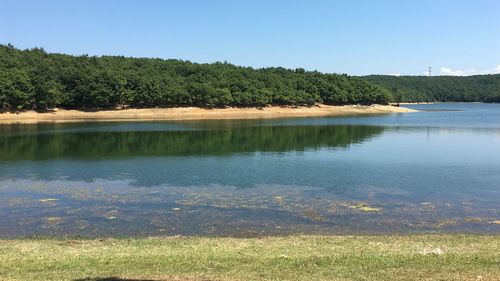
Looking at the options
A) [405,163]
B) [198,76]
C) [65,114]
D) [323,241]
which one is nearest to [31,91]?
[65,114]

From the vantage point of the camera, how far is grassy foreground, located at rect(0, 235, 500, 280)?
9.09 meters

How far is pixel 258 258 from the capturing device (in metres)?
10.5

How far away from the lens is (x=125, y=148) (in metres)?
40.1

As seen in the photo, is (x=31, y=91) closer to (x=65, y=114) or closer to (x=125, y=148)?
(x=65, y=114)

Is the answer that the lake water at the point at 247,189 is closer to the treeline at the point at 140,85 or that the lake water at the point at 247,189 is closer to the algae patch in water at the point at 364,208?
the algae patch in water at the point at 364,208

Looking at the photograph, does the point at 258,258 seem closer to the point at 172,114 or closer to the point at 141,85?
the point at 172,114

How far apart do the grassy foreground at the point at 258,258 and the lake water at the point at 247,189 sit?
6.85ft

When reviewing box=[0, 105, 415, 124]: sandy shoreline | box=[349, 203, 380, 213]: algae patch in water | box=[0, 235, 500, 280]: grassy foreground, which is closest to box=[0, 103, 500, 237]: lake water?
box=[349, 203, 380, 213]: algae patch in water

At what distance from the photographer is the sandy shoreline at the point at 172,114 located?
3118 inches

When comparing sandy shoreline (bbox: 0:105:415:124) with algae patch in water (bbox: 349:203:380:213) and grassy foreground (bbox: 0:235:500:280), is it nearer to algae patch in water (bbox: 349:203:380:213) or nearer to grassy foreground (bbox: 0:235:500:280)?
algae patch in water (bbox: 349:203:380:213)

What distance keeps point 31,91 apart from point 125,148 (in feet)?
155

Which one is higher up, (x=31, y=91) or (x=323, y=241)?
(x=31, y=91)

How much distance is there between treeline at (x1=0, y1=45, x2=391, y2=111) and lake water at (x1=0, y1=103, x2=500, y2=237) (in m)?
44.2

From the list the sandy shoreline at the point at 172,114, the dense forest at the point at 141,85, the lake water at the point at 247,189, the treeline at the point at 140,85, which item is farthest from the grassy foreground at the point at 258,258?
the dense forest at the point at 141,85
